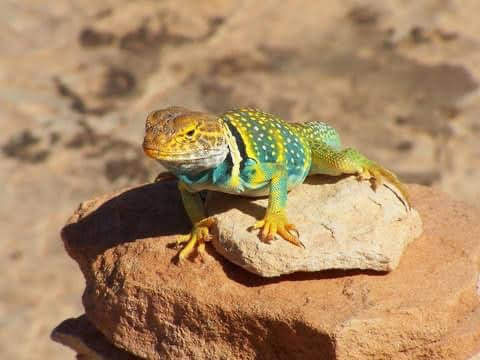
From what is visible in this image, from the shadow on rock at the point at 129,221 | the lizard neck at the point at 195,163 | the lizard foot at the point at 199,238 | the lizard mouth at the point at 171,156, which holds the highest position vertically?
the lizard mouth at the point at 171,156

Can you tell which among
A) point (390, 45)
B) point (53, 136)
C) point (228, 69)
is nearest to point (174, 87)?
point (228, 69)

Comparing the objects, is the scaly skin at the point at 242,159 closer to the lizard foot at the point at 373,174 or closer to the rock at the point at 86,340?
the lizard foot at the point at 373,174

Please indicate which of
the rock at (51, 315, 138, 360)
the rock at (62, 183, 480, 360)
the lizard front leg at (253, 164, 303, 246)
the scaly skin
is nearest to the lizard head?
the scaly skin

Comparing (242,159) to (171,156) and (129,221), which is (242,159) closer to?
(171,156)

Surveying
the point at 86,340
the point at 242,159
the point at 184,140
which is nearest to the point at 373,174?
the point at 242,159

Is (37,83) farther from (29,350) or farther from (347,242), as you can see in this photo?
(347,242)

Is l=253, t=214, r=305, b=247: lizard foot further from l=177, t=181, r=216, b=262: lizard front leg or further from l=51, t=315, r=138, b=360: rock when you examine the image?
l=51, t=315, r=138, b=360: rock

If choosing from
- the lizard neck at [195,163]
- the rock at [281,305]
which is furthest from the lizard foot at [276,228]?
the lizard neck at [195,163]

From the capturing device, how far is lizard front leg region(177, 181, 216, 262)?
484 centimetres

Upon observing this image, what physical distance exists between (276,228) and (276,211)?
0.13 meters

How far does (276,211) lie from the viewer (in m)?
4.70

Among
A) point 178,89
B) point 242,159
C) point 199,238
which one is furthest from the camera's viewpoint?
point 178,89

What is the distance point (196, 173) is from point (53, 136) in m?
6.79

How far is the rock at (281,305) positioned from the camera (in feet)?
14.6
